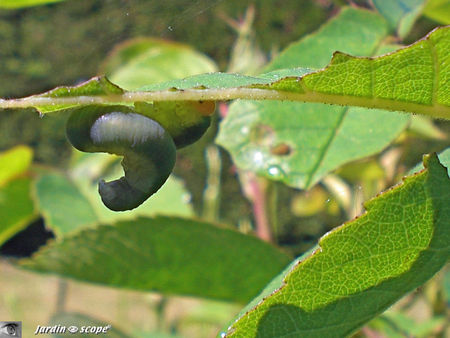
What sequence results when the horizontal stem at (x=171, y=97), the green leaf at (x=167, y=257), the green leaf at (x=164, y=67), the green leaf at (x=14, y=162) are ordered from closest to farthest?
the horizontal stem at (x=171, y=97) < the green leaf at (x=167, y=257) < the green leaf at (x=14, y=162) < the green leaf at (x=164, y=67)

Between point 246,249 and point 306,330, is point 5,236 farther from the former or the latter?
point 306,330

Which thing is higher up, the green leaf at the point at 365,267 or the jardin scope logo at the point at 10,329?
the jardin scope logo at the point at 10,329

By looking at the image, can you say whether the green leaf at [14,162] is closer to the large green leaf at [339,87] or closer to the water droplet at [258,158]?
the water droplet at [258,158]

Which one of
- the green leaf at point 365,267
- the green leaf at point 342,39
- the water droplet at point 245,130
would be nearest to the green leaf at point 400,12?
the green leaf at point 342,39

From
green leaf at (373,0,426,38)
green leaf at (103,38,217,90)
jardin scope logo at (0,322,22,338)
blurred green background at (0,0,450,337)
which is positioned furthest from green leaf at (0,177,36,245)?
green leaf at (373,0,426,38)

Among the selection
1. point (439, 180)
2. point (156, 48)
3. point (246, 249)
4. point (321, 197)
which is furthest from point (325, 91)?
point (321, 197)

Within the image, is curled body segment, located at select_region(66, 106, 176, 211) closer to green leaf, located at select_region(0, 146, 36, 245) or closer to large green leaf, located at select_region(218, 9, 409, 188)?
large green leaf, located at select_region(218, 9, 409, 188)

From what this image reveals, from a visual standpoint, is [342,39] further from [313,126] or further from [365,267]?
[365,267]
